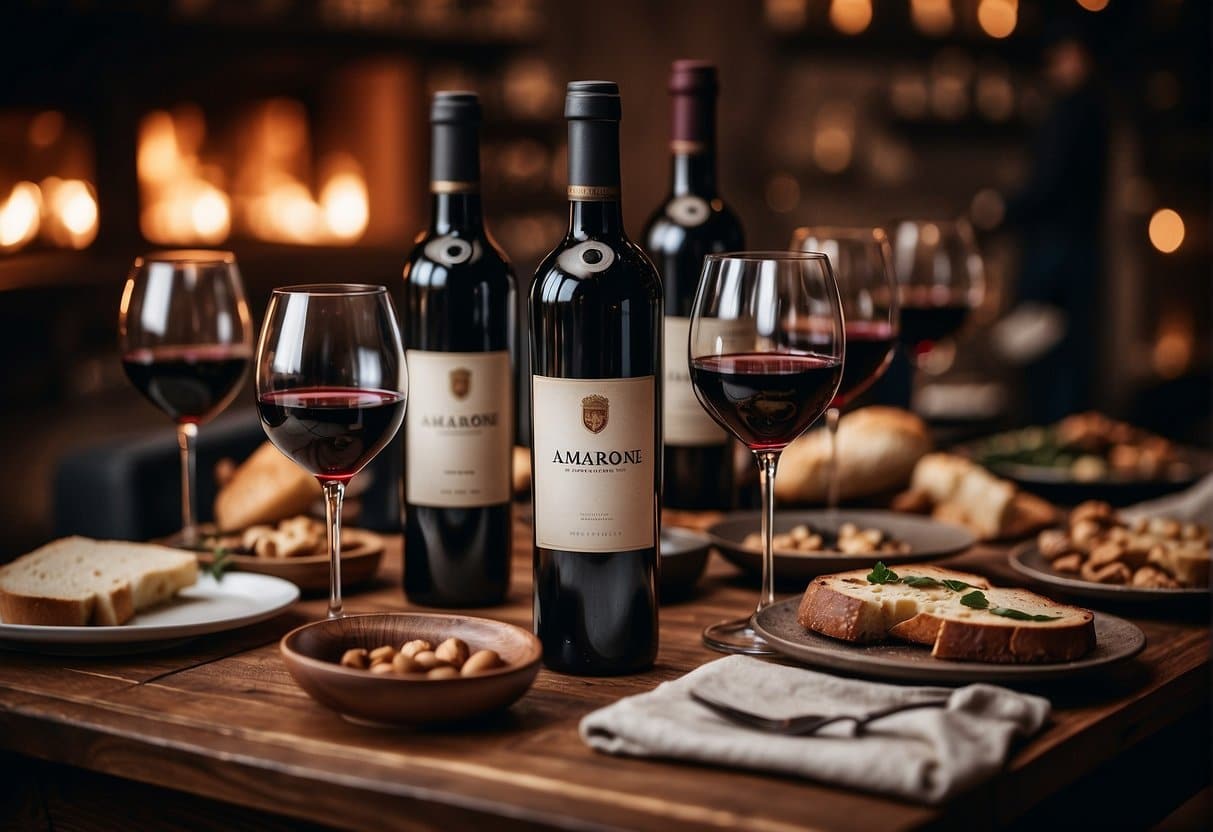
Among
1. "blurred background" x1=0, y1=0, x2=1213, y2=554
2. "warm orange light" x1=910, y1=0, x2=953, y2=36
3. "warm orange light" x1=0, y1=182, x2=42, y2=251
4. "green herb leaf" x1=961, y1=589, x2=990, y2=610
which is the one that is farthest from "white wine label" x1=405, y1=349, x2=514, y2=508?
"warm orange light" x1=910, y1=0, x2=953, y2=36

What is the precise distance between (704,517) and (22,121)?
2.51m

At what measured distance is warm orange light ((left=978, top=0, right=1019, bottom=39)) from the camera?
586cm

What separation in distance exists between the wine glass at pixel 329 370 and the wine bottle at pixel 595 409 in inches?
4.7

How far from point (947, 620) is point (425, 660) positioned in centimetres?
38

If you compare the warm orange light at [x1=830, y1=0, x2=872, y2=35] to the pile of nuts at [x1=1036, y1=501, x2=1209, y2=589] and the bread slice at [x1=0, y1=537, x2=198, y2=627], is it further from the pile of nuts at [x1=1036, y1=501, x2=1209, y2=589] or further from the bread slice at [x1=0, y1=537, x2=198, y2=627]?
the bread slice at [x1=0, y1=537, x2=198, y2=627]

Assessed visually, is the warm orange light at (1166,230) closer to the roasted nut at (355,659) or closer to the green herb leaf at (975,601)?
the green herb leaf at (975,601)

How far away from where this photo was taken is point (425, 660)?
95 centimetres

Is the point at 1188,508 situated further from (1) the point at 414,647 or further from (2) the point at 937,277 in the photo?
(1) the point at 414,647

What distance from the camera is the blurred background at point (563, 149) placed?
3.46 m

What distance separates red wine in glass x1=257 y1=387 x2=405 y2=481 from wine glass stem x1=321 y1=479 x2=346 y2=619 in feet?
0.07

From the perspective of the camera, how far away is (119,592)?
118cm

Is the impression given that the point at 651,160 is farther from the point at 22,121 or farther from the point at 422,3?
the point at 22,121

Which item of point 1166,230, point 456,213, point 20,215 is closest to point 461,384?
point 456,213

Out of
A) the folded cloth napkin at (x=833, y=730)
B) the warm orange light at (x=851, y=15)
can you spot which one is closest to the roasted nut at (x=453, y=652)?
the folded cloth napkin at (x=833, y=730)
